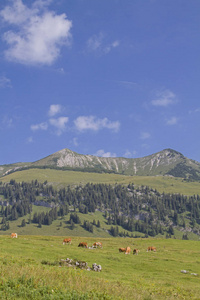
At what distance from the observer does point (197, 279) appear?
105 feet

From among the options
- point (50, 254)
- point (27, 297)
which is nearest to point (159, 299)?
point (27, 297)

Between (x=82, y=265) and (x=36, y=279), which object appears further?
(x=82, y=265)

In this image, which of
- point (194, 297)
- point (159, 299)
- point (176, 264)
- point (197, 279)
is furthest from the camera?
point (176, 264)

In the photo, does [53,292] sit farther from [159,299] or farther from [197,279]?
[197,279]

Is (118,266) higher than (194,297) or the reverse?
the reverse

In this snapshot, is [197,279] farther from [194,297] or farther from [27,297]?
[27,297]

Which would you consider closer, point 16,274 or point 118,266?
point 16,274

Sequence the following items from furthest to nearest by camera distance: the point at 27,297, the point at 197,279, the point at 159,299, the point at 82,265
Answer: the point at 197,279 < the point at 82,265 < the point at 159,299 < the point at 27,297

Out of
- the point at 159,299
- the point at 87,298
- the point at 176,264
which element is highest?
the point at 87,298

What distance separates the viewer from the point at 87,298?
13.0 metres

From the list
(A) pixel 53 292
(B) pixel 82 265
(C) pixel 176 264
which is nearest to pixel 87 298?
(A) pixel 53 292

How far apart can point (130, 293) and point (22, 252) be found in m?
24.9

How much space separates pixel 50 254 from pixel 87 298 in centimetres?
2572

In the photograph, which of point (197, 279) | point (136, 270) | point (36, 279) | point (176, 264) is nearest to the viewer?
point (36, 279)
